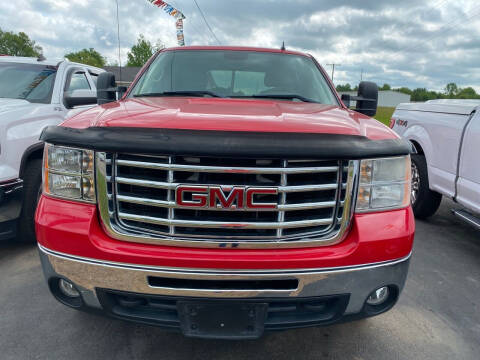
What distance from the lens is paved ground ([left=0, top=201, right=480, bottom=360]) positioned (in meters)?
2.09

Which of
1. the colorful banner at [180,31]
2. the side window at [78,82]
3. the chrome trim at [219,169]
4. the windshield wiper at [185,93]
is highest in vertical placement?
the colorful banner at [180,31]

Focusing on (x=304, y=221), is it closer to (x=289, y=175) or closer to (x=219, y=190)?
(x=289, y=175)

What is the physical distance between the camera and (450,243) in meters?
3.94

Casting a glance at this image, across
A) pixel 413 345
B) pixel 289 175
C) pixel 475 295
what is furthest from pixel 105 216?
pixel 475 295

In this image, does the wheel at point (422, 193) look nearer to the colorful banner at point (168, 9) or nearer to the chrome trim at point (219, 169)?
the chrome trim at point (219, 169)

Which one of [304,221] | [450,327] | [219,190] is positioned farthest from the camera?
[450,327]

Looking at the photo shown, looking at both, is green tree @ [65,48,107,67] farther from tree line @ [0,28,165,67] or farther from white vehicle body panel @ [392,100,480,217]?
white vehicle body panel @ [392,100,480,217]

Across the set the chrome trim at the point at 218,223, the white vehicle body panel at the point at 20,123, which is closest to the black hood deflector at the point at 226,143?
the chrome trim at the point at 218,223

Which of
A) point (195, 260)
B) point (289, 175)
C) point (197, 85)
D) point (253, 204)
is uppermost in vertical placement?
point (197, 85)

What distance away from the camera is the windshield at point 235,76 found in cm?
281

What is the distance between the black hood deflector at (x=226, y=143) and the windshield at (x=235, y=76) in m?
1.18

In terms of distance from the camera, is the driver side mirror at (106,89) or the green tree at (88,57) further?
the green tree at (88,57)

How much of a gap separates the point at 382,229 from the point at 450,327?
4.34 ft

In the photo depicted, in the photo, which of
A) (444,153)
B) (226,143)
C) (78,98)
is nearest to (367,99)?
(444,153)
